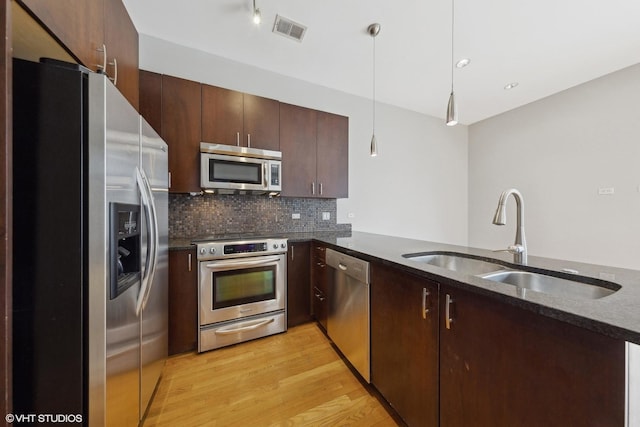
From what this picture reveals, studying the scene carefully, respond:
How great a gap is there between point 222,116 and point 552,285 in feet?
8.91

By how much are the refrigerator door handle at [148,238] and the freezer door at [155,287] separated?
42 mm

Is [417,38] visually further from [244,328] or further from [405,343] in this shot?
[244,328]

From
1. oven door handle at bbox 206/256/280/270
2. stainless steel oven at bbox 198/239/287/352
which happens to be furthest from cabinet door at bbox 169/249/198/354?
oven door handle at bbox 206/256/280/270

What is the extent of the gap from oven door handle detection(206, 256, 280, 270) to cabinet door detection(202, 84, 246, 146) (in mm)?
1155

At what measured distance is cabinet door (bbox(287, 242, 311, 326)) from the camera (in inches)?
95.6

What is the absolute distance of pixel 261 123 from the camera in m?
2.47

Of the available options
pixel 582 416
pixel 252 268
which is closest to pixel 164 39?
pixel 252 268

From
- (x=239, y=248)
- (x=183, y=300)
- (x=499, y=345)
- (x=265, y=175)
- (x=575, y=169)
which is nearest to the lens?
(x=499, y=345)

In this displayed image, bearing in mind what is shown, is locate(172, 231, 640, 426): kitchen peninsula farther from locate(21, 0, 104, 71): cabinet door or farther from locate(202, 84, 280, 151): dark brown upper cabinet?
locate(21, 0, 104, 71): cabinet door

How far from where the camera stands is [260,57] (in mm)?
2666

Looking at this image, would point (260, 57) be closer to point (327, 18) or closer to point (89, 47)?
point (327, 18)

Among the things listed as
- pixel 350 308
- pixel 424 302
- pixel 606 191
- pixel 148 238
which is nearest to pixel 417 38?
pixel 424 302

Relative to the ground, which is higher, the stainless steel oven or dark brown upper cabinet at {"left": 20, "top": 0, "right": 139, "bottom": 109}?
dark brown upper cabinet at {"left": 20, "top": 0, "right": 139, "bottom": 109}

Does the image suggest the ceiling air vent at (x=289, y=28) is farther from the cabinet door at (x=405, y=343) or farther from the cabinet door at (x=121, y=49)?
the cabinet door at (x=405, y=343)
